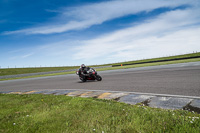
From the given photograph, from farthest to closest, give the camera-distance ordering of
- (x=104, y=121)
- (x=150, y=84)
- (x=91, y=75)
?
1. (x=91, y=75)
2. (x=150, y=84)
3. (x=104, y=121)

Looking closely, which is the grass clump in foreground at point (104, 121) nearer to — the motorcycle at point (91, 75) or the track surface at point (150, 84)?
the track surface at point (150, 84)

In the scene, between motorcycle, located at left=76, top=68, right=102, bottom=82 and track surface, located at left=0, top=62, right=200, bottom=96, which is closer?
track surface, located at left=0, top=62, right=200, bottom=96

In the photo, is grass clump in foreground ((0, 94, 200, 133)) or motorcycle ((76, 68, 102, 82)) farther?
motorcycle ((76, 68, 102, 82))

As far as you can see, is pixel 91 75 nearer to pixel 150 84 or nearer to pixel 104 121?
pixel 150 84

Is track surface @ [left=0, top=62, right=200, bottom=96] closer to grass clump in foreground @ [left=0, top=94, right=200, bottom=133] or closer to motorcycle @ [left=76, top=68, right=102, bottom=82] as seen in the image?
motorcycle @ [left=76, top=68, right=102, bottom=82]

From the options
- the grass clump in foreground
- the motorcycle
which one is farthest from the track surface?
the grass clump in foreground


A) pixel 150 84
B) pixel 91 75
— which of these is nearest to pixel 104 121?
pixel 150 84

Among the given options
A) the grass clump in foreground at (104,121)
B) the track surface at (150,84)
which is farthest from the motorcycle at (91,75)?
the grass clump in foreground at (104,121)

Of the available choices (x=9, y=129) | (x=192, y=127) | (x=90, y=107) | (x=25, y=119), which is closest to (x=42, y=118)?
(x=25, y=119)

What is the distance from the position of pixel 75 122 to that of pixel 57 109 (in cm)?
136

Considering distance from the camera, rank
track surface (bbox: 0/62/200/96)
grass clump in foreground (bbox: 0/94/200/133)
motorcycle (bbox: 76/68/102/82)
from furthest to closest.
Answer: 1. motorcycle (bbox: 76/68/102/82)
2. track surface (bbox: 0/62/200/96)
3. grass clump in foreground (bbox: 0/94/200/133)

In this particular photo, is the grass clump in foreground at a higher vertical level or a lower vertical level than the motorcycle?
lower

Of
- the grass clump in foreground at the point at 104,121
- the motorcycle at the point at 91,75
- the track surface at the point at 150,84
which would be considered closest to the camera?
the grass clump in foreground at the point at 104,121

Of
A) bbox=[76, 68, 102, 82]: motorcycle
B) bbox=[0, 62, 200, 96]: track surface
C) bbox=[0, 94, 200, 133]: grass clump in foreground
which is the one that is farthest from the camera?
bbox=[76, 68, 102, 82]: motorcycle
